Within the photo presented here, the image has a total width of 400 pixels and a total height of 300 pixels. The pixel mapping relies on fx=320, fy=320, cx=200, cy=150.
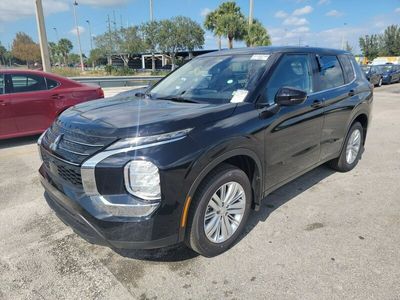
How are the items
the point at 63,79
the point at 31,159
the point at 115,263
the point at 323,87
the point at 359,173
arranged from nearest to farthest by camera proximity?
1. the point at 115,263
2. the point at 323,87
3. the point at 359,173
4. the point at 31,159
5. the point at 63,79

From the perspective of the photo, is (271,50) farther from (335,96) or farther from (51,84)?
(51,84)

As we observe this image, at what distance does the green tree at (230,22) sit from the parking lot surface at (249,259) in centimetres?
3345

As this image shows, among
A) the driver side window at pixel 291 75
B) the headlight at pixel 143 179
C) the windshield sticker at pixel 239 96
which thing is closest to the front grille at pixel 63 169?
the headlight at pixel 143 179

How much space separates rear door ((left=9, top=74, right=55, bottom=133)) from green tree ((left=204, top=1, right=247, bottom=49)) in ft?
102

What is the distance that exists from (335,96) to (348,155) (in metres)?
1.22

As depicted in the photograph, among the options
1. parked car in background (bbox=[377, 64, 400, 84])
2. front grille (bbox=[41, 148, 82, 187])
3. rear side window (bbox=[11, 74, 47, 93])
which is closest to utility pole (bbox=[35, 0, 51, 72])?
rear side window (bbox=[11, 74, 47, 93])

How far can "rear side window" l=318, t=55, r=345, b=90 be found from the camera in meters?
3.94

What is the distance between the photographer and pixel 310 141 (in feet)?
12.1

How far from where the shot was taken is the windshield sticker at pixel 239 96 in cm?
292

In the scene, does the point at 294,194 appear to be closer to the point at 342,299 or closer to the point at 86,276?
the point at 342,299

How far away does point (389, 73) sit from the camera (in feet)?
72.6

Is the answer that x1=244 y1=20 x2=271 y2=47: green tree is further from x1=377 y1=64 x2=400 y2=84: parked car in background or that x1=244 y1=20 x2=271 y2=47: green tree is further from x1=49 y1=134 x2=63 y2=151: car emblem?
x1=49 y1=134 x2=63 y2=151: car emblem

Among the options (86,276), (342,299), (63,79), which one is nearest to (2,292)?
(86,276)

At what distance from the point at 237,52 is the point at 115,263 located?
2555 millimetres
